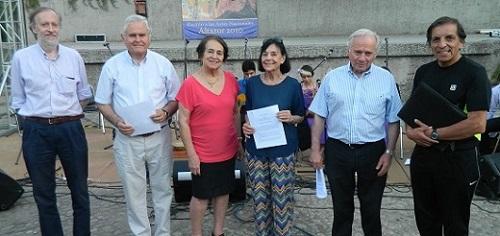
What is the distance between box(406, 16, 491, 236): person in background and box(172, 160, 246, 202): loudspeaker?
189 cm

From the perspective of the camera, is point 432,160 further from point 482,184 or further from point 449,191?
point 482,184

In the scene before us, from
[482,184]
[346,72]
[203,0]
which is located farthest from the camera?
[203,0]

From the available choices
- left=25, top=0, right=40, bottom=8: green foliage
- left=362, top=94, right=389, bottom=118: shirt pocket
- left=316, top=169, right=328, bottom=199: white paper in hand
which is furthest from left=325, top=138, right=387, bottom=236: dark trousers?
left=25, top=0, right=40, bottom=8: green foliage

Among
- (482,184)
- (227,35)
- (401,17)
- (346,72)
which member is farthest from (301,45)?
(346,72)

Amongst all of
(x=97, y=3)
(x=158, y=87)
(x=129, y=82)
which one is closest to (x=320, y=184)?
(x=158, y=87)

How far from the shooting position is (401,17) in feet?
37.2

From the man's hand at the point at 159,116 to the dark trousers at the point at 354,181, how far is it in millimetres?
1249

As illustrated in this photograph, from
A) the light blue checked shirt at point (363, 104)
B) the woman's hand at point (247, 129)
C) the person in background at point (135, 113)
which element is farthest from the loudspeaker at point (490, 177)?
the person in background at point (135, 113)

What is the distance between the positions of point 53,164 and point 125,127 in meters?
0.68

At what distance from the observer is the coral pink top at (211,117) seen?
10.7ft

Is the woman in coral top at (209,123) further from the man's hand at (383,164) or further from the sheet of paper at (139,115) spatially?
the man's hand at (383,164)

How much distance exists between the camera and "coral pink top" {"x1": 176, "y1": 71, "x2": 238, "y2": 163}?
326cm

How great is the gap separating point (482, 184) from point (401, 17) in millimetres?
7505

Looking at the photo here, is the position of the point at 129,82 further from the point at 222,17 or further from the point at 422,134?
the point at 222,17
